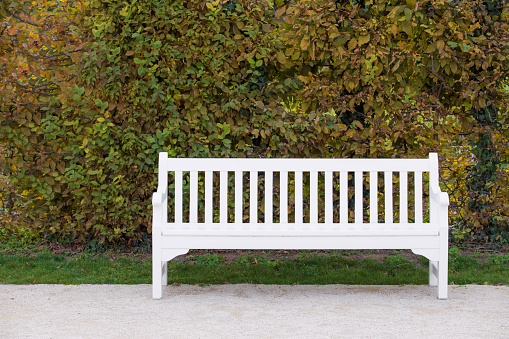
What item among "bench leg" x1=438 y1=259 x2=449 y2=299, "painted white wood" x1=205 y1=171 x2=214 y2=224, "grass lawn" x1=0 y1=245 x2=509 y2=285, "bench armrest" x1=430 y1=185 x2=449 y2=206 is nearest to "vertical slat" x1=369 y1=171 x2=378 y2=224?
"bench armrest" x1=430 y1=185 x2=449 y2=206

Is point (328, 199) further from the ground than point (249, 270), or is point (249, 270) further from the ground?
point (328, 199)

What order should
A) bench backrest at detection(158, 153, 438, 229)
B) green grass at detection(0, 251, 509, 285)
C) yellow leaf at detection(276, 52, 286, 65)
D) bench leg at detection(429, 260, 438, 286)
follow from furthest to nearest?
yellow leaf at detection(276, 52, 286, 65) < green grass at detection(0, 251, 509, 285) < bench backrest at detection(158, 153, 438, 229) < bench leg at detection(429, 260, 438, 286)

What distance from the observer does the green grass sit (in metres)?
4.52

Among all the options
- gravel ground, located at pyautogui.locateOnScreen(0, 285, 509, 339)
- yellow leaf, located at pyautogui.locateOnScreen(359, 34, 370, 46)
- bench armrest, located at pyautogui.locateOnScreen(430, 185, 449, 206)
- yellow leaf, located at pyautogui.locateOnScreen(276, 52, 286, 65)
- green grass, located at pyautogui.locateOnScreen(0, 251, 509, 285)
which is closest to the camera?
gravel ground, located at pyautogui.locateOnScreen(0, 285, 509, 339)

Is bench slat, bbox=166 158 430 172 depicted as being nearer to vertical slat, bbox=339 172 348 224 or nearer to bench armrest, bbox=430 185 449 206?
vertical slat, bbox=339 172 348 224

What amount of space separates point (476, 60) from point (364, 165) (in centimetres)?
147

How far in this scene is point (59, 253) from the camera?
5328 mm

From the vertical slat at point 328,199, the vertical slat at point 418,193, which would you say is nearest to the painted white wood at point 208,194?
the vertical slat at point 328,199

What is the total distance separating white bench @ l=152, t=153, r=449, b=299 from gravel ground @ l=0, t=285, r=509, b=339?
0.82 ft

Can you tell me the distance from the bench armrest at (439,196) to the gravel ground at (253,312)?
68 centimetres

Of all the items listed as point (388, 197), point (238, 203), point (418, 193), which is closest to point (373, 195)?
point (388, 197)

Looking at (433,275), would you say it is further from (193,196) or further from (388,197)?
(193,196)

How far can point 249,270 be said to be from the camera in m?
4.86

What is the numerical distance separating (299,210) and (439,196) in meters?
1.04
